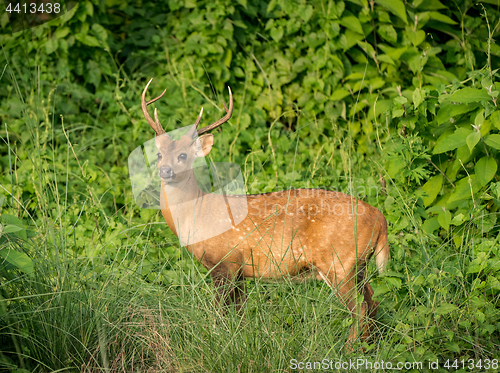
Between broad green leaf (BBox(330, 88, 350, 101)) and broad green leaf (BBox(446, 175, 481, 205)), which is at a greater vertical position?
broad green leaf (BBox(330, 88, 350, 101))

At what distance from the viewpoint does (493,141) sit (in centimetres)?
324

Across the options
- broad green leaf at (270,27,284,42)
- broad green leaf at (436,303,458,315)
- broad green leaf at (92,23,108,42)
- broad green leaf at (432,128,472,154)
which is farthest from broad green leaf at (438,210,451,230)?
broad green leaf at (92,23,108,42)

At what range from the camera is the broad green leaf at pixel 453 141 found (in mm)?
3346

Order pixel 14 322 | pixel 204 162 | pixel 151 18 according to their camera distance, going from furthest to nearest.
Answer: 1. pixel 151 18
2. pixel 204 162
3. pixel 14 322

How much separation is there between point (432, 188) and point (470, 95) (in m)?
0.70

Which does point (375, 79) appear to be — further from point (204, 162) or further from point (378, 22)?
point (204, 162)

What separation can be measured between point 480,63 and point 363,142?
1.38m

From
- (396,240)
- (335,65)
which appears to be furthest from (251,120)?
(396,240)

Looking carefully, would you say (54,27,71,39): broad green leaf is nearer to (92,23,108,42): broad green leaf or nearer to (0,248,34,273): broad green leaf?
(92,23,108,42): broad green leaf

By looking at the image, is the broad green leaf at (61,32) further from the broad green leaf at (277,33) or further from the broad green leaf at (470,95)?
the broad green leaf at (470,95)

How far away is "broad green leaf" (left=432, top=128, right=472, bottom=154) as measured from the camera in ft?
11.0

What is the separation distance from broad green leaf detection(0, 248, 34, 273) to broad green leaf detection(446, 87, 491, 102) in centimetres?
260

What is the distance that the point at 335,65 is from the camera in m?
5.50

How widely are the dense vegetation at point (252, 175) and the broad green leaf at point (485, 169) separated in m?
0.01
